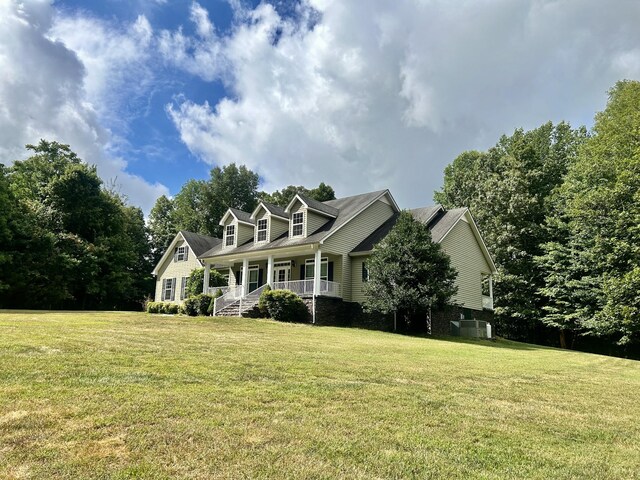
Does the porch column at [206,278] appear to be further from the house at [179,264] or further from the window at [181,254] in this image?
the window at [181,254]

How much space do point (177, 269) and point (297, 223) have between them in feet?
47.0

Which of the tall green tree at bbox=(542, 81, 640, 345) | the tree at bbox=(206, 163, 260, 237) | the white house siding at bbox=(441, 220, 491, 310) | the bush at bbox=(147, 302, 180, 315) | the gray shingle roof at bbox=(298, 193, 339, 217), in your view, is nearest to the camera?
the tall green tree at bbox=(542, 81, 640, 345)

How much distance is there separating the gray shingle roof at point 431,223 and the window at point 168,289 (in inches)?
678

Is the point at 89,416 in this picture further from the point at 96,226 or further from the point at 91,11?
the point at 96,226

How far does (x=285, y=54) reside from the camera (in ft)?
55.4

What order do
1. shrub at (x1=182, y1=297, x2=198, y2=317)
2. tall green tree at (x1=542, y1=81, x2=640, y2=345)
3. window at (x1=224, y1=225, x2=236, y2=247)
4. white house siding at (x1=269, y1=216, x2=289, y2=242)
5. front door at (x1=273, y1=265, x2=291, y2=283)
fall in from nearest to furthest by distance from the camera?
tall green tree at (x1=542, y1=81, x2=640, y2=345) < white house siding at (x1=269, y1=216, x2=289, y2=242) < shrub at (x1=182, y1=297, x2=198, y2=317) < front door at (x1=273, y1=265, x2=291, y2=283) < window at (x1=224, y1=225, x2=236, y2=247)

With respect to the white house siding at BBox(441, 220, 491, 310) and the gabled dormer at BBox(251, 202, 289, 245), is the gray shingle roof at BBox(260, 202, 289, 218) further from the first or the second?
the white house siding at BBox(441, 220, 491, 310)

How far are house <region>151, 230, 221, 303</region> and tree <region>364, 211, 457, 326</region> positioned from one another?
1685 cm

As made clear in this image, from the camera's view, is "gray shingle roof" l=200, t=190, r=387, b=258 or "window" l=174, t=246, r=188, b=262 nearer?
"gray shingle roof" l=200, t=190, r=387, b=258

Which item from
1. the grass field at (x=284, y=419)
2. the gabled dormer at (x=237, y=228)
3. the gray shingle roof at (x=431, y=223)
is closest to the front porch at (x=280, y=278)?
the gabled dormer at (x=237, y=228)

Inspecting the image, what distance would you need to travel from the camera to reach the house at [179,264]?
33.9 metres

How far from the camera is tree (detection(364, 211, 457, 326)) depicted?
19.4 m

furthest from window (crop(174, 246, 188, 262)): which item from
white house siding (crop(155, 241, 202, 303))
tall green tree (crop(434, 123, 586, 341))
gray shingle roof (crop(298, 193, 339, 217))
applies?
tall green tree (crop(434, 123, 586, 341))

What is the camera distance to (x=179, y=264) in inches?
1371
